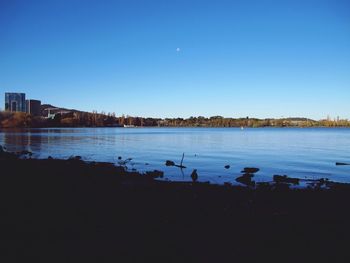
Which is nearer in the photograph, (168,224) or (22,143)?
(168,224)

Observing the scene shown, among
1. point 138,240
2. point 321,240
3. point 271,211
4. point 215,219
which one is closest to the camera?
point 138,240

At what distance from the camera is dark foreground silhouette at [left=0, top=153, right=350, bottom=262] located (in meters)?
8.83

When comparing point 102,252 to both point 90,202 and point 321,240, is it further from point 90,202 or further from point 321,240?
point 321,240

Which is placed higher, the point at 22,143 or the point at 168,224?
the point at 168,224

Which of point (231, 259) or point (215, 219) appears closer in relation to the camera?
point (231, 259)

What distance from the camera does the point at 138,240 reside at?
9.78m

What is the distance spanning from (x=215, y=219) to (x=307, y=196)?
29.1 feet

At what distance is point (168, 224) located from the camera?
1173cm

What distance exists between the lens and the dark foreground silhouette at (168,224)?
348 inches

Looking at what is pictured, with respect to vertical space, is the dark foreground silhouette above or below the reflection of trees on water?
above

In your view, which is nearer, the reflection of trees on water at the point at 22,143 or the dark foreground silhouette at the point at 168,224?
the dark foreground silhouette at the point at 168,224

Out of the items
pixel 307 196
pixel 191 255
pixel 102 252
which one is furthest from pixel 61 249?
pixel 307 196

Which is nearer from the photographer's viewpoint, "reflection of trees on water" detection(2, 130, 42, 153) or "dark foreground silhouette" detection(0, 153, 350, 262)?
"dark foreground silhouette" detection(0, 153, 350, 262)

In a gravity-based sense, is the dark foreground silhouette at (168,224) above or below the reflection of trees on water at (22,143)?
above
